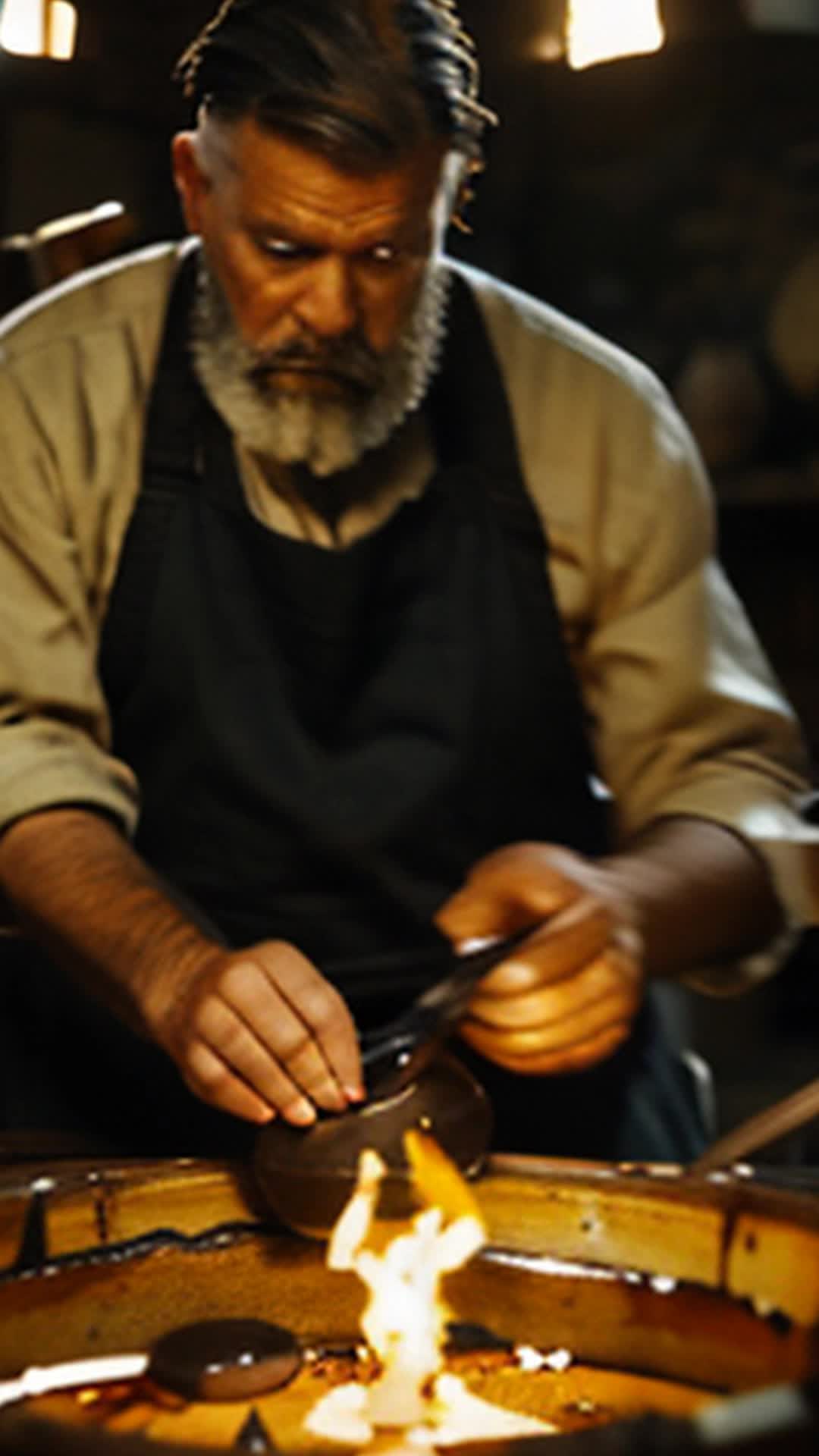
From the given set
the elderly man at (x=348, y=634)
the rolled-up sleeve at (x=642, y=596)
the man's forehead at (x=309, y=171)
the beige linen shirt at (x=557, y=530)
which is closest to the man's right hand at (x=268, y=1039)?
the elderly man at (x=348, y=634)

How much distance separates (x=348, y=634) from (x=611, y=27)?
0.67 m

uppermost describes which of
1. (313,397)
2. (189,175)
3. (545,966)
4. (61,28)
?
(61,28)

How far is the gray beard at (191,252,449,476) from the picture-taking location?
1.83m

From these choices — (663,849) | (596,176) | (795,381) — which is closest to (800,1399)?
(663,849)

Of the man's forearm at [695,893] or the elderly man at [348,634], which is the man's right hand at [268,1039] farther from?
the man's forearm at [695,893]

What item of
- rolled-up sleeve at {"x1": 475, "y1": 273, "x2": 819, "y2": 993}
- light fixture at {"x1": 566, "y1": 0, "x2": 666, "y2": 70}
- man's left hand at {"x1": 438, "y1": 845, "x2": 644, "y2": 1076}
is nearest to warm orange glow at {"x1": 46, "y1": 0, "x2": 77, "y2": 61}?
light fixture at {"x1": 566, "y1": 0, "x2": 666, "y2": 70}

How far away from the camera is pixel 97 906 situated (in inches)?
66.0

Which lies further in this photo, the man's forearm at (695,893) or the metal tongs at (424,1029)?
the man's forearm at (695,893)

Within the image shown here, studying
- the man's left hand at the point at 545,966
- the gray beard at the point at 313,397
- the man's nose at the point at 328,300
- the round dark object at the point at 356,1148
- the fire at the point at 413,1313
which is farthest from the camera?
the gray beard at the point at 313,397

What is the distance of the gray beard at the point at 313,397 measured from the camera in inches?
72.1

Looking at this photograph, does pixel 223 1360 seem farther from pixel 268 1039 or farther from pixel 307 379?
pixel 307 379

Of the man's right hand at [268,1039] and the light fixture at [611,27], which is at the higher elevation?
the light fixture at [611,27]

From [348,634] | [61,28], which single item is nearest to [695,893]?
[348,634]

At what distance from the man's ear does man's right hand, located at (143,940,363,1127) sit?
2.56 feet
